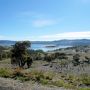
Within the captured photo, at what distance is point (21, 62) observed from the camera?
65.5m

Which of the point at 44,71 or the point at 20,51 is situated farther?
the point at 20,51

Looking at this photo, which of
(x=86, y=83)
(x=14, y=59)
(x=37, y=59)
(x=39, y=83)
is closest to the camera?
(x=39, y=83)

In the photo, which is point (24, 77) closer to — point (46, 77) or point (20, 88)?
point (46, 77)

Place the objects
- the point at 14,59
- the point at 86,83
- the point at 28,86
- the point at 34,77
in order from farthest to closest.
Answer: the point at 14,59
the point at 86,83
the point at 34,77
the point at 28,86

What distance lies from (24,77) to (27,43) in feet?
130

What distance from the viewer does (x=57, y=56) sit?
372 feet

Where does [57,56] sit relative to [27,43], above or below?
below

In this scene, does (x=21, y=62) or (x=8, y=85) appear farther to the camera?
(x=21, y=62)

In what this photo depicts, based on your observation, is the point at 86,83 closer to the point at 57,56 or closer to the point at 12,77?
the point at 12,77

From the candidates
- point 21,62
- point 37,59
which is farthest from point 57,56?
point 21,62

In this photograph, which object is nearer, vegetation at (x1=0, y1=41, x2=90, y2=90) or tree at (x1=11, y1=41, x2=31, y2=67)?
vegetation at (x1=0, y1=41, x2=90, y2=90)

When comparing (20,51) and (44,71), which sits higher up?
(20,51)

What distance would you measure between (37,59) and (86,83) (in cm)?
8563

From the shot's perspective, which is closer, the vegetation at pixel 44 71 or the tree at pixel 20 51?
the vegetation at pixel 44 71
